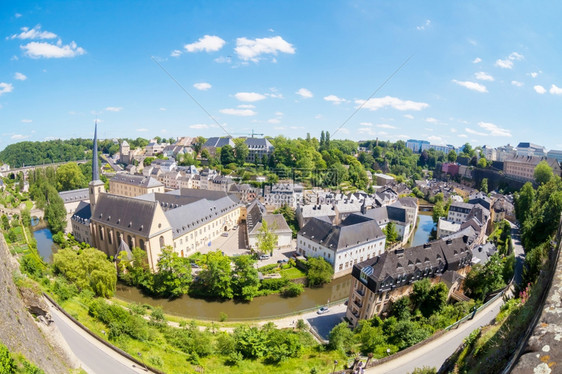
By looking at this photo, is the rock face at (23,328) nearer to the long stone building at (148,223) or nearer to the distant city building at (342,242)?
the long stone building at (148,223)

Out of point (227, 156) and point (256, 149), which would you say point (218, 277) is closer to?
point (227, 156)

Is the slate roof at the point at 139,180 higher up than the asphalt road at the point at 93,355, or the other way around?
the slate roof at the point at 139,180

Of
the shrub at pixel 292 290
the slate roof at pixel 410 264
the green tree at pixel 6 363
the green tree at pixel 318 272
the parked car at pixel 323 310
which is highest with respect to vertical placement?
the green tree at pixel 6 363

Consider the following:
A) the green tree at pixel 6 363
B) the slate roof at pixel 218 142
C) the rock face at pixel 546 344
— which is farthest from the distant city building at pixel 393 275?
the slate roof at pixel 218 142

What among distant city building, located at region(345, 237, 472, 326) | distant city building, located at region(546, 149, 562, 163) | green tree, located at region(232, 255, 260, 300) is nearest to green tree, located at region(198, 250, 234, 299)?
green tree, located at region(232, 255, 260, 300)

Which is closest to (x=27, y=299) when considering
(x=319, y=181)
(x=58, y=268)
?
(x=58, y=268)

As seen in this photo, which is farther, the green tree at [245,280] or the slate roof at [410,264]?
the green tree at [245,280]

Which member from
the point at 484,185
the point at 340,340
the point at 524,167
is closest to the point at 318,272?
the point at 340,340

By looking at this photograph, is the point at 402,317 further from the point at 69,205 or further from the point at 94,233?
the point at 69,205
